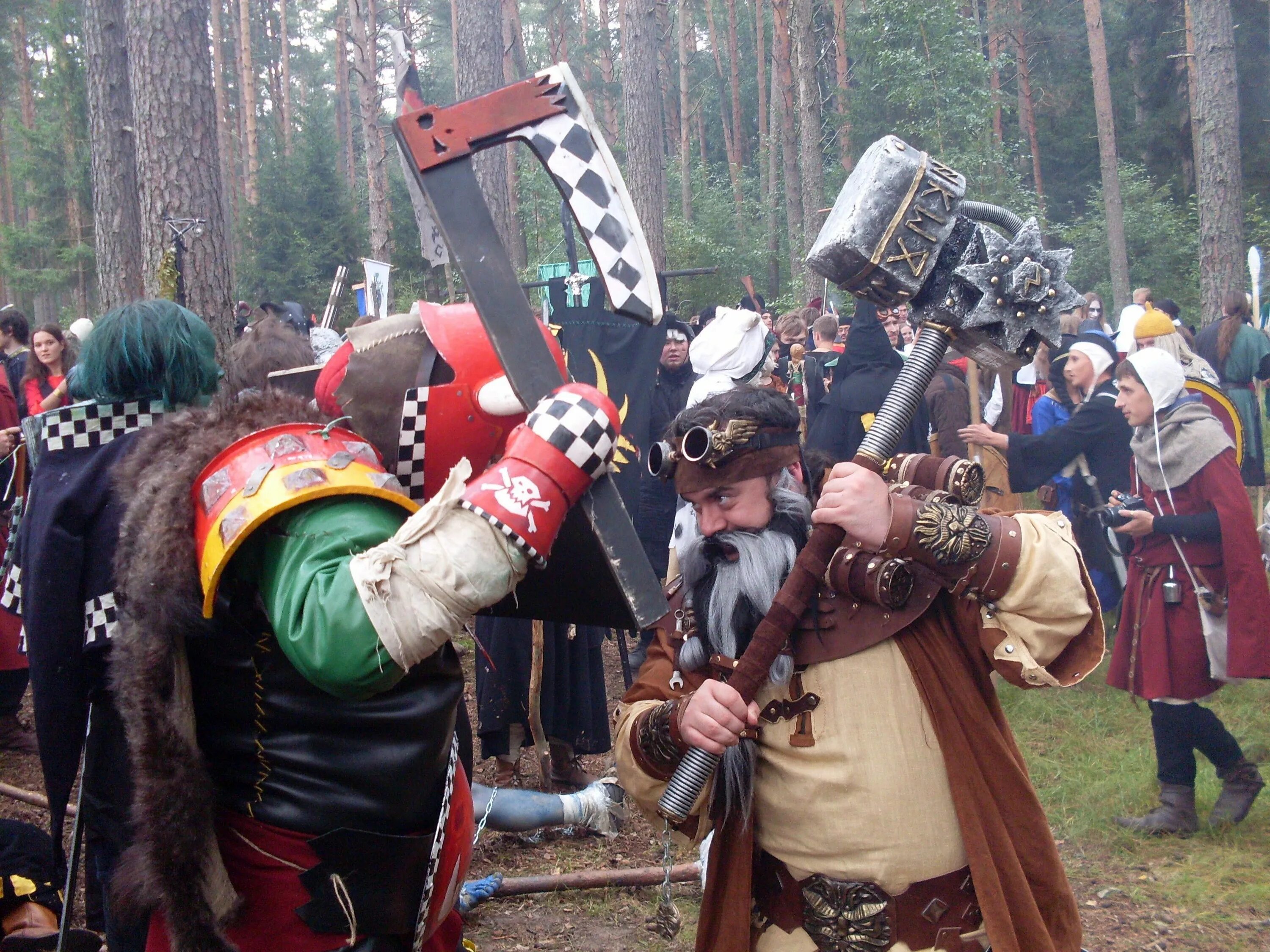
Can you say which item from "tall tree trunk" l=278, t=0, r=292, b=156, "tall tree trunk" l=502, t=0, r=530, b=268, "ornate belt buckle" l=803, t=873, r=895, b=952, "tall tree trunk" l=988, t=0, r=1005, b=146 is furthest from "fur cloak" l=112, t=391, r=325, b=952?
"tall tree trunk" l=278, t=0, r=292, b=156

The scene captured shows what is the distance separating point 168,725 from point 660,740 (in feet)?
3.11

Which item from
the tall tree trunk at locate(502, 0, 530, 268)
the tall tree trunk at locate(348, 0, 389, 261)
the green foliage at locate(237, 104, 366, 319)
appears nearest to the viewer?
the tall tree trunk at locate(348, 0, 389, 261)

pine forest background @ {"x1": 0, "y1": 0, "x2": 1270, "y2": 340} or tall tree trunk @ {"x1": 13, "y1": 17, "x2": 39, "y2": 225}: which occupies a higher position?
tall tree trunk @ {"x1": 13, "y1": 17, "x2": 39, "y2": 225}

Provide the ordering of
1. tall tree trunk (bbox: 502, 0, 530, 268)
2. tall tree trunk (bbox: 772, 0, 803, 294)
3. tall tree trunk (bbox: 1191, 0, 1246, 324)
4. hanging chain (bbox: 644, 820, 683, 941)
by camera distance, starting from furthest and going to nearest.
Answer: tall tree trunk (bbox: 772, 0, 803, 294)
tall tree trunk (bbox: 502, 0, 530, 268)
tall tree trunk (bbox: 1191, 0, 1246, 324)
hanging chain (bbox: 644, 820, 683, 941)

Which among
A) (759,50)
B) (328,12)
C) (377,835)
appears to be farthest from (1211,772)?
(328,12)

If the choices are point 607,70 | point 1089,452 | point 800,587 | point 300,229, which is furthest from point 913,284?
point 607,70

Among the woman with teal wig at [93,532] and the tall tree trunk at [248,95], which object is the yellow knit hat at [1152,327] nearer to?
the woman with teal wig at [93,532]

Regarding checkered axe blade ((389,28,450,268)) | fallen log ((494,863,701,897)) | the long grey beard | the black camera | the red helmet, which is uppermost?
checkered axe blade ((389,28,450,268))

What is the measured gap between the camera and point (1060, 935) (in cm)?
214

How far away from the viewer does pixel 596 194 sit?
190cm

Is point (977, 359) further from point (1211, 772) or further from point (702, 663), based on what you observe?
point (1211, 772)

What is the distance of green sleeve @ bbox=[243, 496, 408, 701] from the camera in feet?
5.26

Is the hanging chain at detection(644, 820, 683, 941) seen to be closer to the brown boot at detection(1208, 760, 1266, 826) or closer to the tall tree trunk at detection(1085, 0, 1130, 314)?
the brown boot at detection(1208, 760, 1266, 826)

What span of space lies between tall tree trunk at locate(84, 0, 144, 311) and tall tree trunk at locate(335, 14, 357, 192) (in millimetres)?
18302
